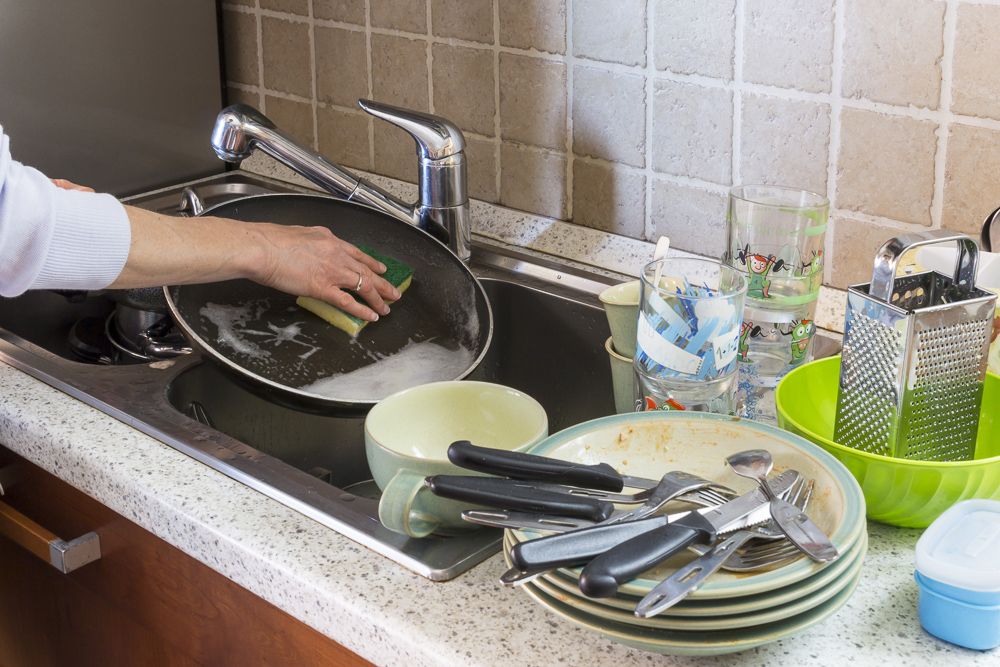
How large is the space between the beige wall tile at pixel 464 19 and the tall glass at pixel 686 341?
23.0 inches

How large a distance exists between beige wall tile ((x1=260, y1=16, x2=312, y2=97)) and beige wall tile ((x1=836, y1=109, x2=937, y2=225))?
2.71 ft

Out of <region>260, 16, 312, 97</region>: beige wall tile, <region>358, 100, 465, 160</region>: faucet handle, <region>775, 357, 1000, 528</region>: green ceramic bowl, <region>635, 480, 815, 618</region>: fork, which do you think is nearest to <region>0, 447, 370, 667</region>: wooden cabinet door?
<region>635, 480, 815, 618</region>: fork

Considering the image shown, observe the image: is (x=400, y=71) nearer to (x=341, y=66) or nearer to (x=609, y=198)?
(x=341, y=66)

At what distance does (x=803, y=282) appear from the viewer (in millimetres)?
918

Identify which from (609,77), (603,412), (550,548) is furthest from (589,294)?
(550,548)

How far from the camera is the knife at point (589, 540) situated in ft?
2.03

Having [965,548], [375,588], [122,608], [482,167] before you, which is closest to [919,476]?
[965,548]

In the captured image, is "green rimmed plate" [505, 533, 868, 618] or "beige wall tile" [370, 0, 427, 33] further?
"beige wall tile" [370, 0, 427, 33]

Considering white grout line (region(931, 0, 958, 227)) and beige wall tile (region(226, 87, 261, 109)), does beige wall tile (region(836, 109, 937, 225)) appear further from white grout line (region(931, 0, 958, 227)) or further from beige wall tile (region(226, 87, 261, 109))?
beige wall tile (region(226, 87, 261, 109))

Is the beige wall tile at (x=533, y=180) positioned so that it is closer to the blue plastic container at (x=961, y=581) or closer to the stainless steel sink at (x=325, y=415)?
the stainless steel sink at (x=325, y=415)

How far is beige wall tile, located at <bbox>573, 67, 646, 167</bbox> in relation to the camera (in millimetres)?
1258

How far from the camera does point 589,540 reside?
643 millimetres

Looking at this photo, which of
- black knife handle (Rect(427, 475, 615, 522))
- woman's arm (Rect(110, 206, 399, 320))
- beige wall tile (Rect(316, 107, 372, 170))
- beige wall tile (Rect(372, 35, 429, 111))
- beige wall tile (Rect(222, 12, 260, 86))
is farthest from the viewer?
beige wall tile (Rect(222, 12, 260, 86))

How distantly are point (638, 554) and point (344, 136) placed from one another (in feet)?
Result: 3.64
